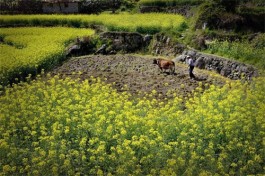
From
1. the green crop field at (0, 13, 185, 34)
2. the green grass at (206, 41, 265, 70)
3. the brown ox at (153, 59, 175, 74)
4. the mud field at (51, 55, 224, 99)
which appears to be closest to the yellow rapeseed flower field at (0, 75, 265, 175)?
the mud field at (51, 55, 224, 99)

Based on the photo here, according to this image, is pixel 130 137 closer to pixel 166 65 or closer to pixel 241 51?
pixel 166 65

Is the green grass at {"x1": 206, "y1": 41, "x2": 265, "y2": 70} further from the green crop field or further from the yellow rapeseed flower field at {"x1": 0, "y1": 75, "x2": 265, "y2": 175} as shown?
the green crop field

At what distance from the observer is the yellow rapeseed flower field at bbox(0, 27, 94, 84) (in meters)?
16.4

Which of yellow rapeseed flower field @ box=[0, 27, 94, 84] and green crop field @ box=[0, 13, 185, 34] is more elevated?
green crop field @ box=[0, 13, 185, 34]

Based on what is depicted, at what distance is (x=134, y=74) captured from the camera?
16.4m

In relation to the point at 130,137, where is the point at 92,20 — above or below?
above

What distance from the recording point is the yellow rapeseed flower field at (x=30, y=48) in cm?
1636

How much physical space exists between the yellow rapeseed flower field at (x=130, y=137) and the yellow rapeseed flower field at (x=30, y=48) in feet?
15.5

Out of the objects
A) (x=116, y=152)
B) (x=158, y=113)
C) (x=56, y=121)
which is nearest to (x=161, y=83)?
(x=158, y=113)

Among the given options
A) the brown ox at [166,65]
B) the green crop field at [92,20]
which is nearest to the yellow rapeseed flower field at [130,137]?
the brown ox at [166,65]

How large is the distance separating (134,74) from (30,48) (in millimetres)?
6470

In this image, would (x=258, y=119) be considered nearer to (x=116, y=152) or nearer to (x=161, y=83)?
(x=116, y=152)

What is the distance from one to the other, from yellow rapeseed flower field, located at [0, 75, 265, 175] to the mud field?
2468mm

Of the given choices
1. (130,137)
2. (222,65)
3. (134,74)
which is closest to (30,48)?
(134,74)
